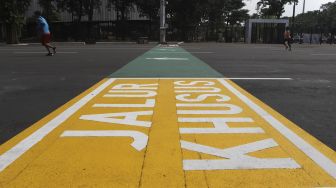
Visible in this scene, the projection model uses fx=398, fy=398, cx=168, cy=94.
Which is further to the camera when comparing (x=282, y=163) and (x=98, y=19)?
(x=98, y=19)

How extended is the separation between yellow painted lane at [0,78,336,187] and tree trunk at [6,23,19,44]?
30.3 metres

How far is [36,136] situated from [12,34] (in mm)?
32580

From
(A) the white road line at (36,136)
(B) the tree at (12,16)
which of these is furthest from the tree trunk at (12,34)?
(A) the white road line at (36,136)

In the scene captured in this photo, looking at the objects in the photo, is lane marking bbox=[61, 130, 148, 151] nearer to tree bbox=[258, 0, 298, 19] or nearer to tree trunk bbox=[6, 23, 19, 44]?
tree trunk bbox=[6, 23, 19, 44]

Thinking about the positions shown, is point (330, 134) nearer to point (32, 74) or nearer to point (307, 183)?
point (307, 183)

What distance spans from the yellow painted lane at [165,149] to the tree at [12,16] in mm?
29019

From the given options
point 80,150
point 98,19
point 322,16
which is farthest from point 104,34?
point 322,16

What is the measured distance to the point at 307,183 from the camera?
2932mm

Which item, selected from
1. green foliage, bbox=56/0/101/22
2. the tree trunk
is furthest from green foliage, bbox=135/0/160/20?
the tree trunk

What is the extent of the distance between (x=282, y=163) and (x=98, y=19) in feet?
171

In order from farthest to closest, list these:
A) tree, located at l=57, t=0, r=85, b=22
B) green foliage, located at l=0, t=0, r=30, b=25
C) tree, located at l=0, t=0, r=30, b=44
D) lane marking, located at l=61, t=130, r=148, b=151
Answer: tree, located at l=57, t=0, r=85, b=22, tree, located at l=0, t=0, r=30, b=44, green foliage, located at l=0, t=0, r=30, b=25, lane marking, located at l=61, t=130, r=148, b=151

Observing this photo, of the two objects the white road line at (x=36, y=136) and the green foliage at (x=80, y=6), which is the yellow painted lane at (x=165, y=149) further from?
the green foliage at (x=80, y=6)

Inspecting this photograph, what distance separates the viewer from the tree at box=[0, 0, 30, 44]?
31.6 meters

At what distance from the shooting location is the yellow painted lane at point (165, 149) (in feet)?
9.92
